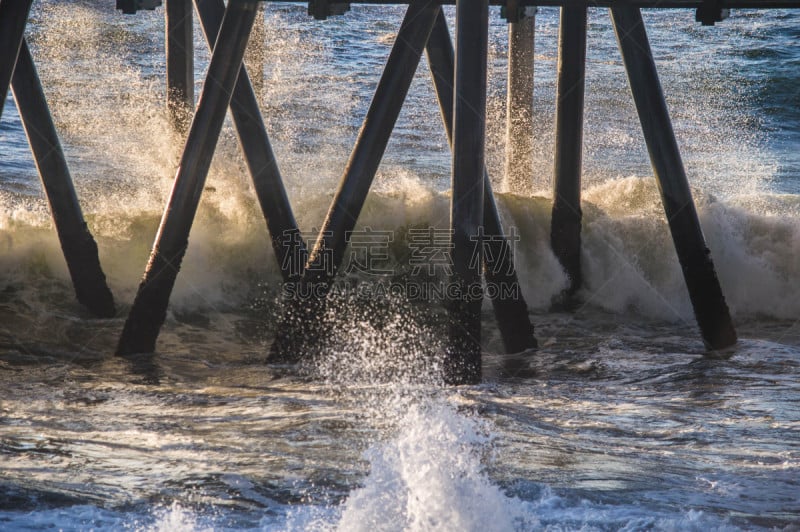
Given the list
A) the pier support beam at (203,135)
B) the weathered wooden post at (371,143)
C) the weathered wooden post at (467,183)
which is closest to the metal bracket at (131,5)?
the pier support beam at (203,135)

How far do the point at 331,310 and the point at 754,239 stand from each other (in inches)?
180

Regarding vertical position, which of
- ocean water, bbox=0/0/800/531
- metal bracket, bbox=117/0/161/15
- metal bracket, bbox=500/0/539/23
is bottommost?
ocean water, bbox=0/0/800/531

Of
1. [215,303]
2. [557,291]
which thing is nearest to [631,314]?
[557,291]

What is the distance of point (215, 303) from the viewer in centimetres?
791

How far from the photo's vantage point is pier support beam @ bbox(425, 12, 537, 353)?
20.1 ft

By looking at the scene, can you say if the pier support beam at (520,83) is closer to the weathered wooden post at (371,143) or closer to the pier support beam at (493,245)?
the pier support beam at (493,245)

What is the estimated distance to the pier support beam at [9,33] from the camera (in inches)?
221

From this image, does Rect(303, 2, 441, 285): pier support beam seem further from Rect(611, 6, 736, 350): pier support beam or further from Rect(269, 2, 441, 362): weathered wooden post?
Rect(611, 6, 736, 350): pier support beam

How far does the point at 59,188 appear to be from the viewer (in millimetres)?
6949

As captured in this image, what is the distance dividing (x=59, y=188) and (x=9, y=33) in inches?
61.9

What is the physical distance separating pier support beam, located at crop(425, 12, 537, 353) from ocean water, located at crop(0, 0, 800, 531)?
9.5 inches

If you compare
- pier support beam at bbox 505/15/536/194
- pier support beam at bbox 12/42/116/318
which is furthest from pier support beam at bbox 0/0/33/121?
pier support beam at bbox 505/15/536/194

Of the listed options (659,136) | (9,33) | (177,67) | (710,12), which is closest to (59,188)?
→ (9,33)

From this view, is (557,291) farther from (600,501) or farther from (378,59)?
(378,59)
